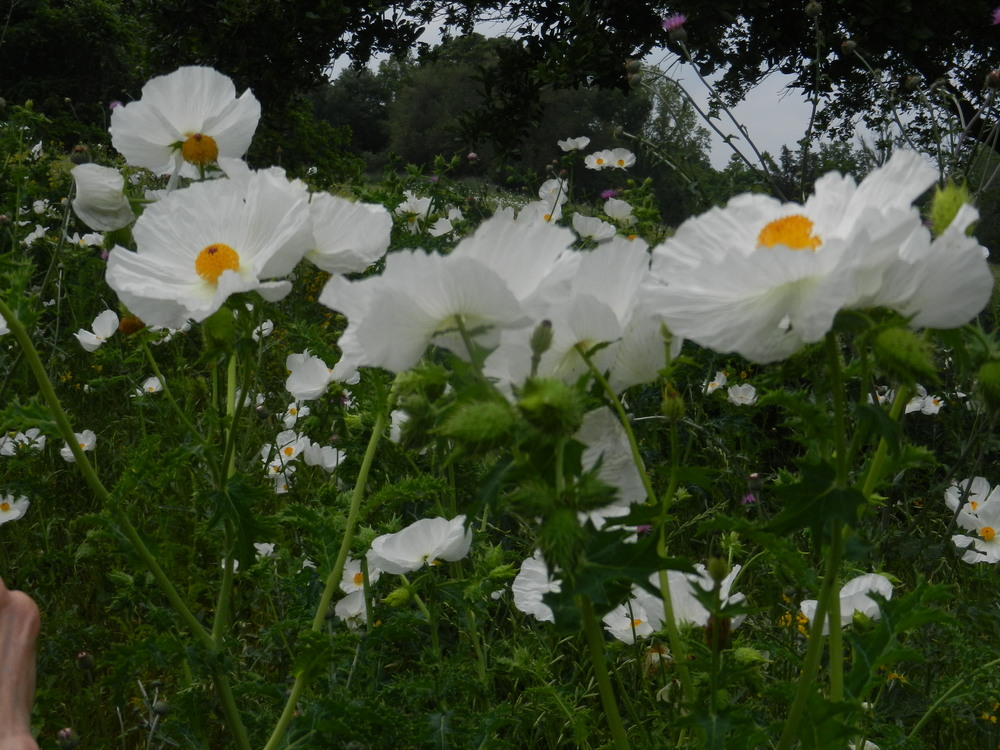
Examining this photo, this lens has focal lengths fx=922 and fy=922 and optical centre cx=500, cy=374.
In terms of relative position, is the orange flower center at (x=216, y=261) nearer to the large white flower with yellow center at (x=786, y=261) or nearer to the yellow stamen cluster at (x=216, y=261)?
the yellow stamen cluster at (x=216, y=261)

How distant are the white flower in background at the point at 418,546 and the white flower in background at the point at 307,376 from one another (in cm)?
64

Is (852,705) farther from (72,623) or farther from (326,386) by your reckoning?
(72,623)

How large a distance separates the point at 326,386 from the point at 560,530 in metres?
1.65

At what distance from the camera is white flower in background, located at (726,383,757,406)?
3199 millimetres

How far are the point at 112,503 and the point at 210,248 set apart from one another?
376mm

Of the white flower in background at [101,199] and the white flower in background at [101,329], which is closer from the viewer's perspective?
the white flower in background at [101,199]

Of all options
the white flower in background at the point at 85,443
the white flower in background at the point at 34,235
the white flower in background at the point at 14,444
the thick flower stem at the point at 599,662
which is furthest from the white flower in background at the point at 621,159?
the thick flower stem at the point at 599,662

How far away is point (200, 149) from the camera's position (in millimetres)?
1238

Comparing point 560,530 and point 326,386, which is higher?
point 560,530

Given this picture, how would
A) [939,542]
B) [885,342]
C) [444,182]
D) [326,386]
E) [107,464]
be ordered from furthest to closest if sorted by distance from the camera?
1. [444,182]
2. [107,464]
3. [939,542]
4. [326,386]
5. [885,342]

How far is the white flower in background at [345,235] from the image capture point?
101cm

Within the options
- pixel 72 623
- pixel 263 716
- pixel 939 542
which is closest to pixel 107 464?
pixel 72 623

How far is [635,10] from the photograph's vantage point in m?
5.21

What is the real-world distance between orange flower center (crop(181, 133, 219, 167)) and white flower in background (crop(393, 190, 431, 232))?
2778 millimetres
